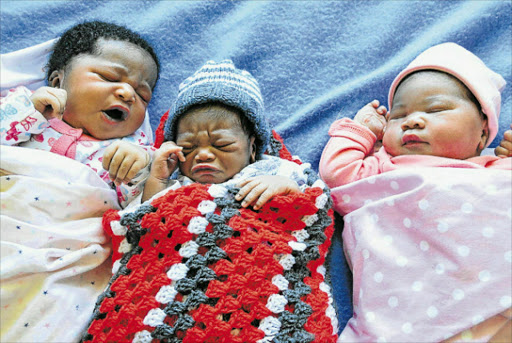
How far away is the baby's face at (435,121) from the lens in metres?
1.17

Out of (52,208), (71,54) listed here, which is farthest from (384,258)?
(71,54)

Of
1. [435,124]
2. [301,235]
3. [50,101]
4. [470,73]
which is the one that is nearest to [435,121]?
[435,124]

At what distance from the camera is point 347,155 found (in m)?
1.23

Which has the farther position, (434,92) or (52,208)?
(434,92)

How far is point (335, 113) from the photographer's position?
4.74 feet

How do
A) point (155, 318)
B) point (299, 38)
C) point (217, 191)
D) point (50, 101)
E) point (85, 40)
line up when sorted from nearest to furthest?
point (155, 318) < point (217, 191) < point (50, 101) < point (85, 40) < point (299, 38)

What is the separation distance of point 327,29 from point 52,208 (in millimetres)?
1032

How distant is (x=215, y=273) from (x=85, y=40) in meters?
0.82

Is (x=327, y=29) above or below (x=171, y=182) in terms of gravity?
above

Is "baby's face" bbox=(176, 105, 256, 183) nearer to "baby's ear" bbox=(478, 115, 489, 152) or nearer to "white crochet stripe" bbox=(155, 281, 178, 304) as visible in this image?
"white crochet stripe" bbox=(155, 281, 178, 304)

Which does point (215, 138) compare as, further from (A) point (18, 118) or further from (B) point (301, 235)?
(A) point (18, 118)

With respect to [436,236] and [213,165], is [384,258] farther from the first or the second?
[213,165]

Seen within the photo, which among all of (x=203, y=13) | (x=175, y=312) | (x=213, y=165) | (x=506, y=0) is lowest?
(x=175, y=312)

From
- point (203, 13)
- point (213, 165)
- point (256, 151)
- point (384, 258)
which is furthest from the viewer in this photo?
point (203, 13)
